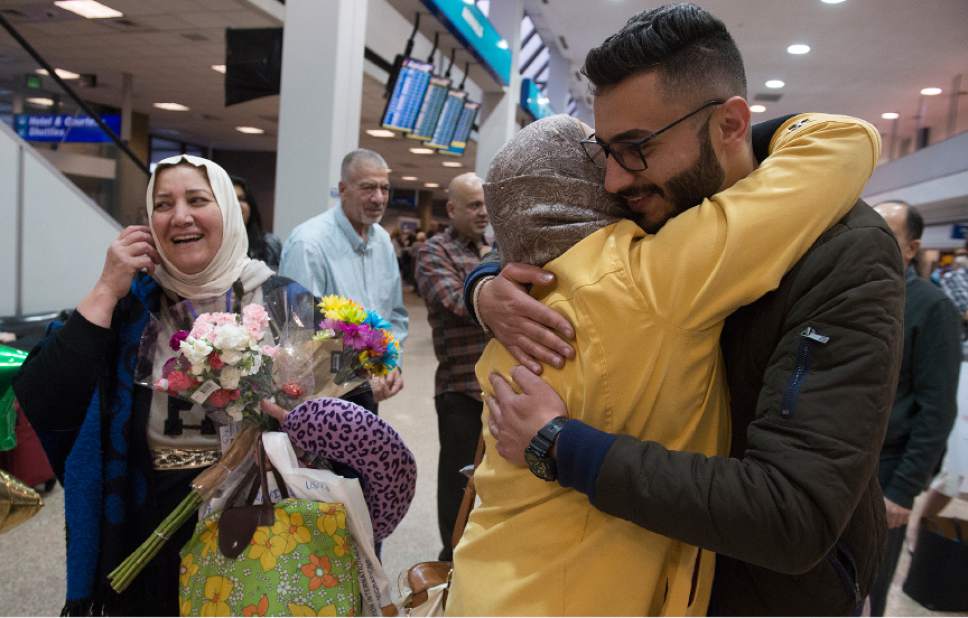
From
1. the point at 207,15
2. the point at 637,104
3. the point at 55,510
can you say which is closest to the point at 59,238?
the point at 55,510

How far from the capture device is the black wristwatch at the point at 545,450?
94cm

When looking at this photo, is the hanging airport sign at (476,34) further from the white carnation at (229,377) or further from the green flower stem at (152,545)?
the green flower stem at (152,545)

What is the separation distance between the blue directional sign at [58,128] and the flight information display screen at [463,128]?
153 inches

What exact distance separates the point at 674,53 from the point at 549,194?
277 mm

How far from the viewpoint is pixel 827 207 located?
894mm

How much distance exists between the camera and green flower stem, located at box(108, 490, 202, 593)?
1604mm

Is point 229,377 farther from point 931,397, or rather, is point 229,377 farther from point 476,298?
point 931,397

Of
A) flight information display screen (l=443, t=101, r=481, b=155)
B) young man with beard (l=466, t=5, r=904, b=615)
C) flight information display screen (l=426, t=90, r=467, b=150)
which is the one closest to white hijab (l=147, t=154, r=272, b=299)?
young man with beard (l=466, t=5, r=904, b=615)

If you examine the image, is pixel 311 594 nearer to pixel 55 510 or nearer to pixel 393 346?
pixel 393 346

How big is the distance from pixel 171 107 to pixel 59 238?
9133 mm

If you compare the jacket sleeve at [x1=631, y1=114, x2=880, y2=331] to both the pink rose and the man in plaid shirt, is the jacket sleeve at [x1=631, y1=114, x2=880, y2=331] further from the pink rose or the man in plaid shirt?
the man in plaid shirt

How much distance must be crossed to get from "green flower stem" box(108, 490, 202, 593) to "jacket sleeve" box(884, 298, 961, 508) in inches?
94.0

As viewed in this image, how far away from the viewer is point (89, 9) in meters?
7.43

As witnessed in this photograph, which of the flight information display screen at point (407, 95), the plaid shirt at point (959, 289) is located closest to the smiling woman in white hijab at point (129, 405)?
the flight information display screen at point (407, 95)
